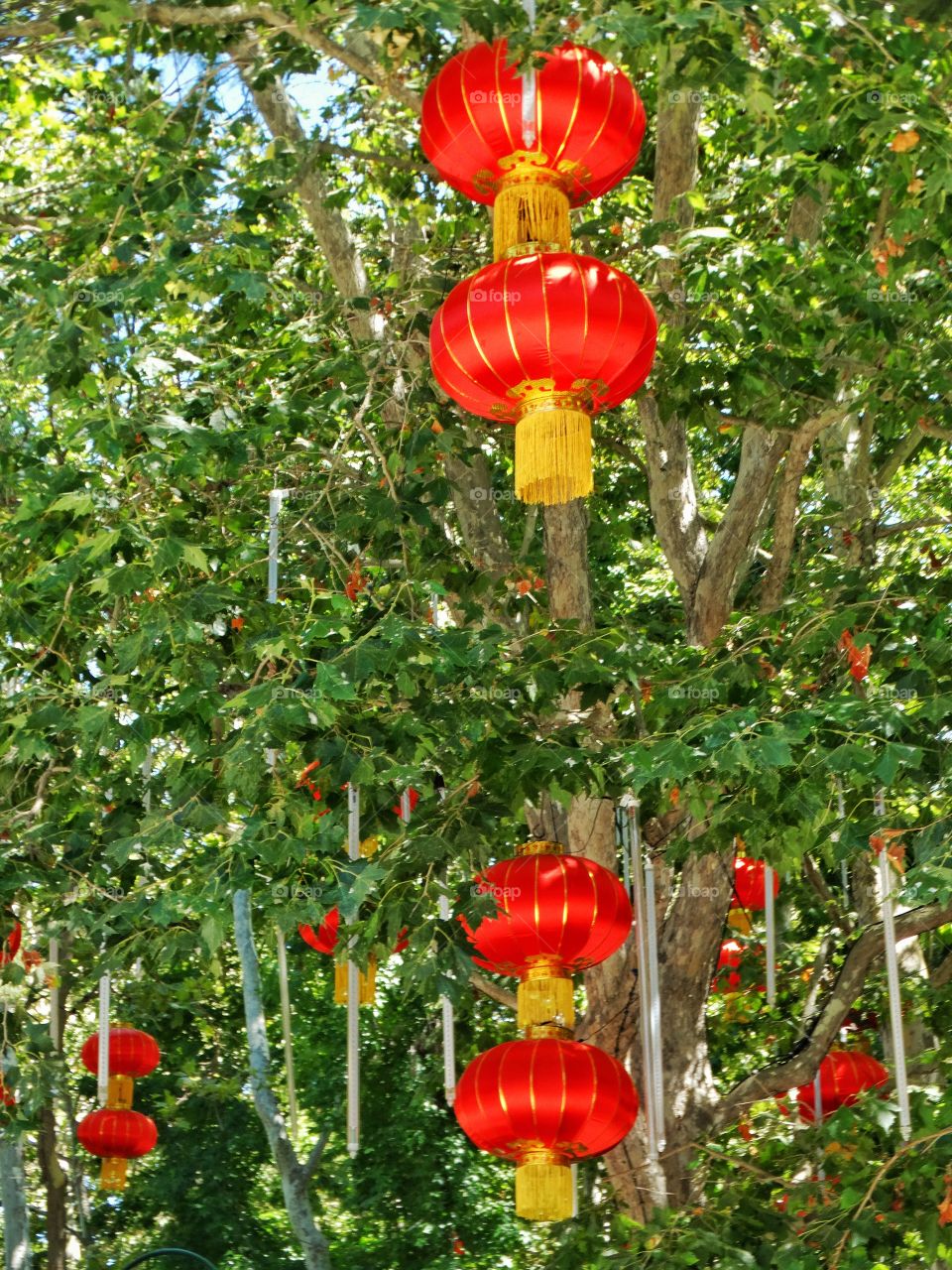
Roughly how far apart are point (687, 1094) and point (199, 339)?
333 cm

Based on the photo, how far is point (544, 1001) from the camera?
5512 mm

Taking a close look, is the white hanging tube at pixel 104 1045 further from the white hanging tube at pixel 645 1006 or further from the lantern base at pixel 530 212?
the lantern base at pixel 530 212

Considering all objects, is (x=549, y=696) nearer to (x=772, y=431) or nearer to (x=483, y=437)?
(x=772, y=431)

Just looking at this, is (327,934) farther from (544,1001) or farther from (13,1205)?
(13,1205)

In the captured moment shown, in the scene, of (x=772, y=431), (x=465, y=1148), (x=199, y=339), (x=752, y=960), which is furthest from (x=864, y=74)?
(x=465, y=1148)

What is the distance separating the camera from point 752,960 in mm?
8508

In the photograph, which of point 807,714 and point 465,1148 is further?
point 465,1148

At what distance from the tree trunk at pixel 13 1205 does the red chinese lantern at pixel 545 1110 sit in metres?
5.11

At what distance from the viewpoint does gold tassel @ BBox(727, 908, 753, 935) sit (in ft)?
24.3

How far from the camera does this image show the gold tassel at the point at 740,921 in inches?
292

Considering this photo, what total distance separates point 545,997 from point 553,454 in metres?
1.89

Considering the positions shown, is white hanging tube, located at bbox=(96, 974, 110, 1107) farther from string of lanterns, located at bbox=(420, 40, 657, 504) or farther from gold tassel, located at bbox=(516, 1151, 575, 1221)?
string of lanterns, located at bbox=(420, 40, 657, 504)

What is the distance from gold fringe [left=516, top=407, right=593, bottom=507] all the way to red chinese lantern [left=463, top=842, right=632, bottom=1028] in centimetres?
127

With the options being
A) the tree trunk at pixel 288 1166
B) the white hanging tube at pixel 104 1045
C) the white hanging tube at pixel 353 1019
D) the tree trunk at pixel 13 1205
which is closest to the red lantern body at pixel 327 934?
the white hanging tube at pixel 353 1019
